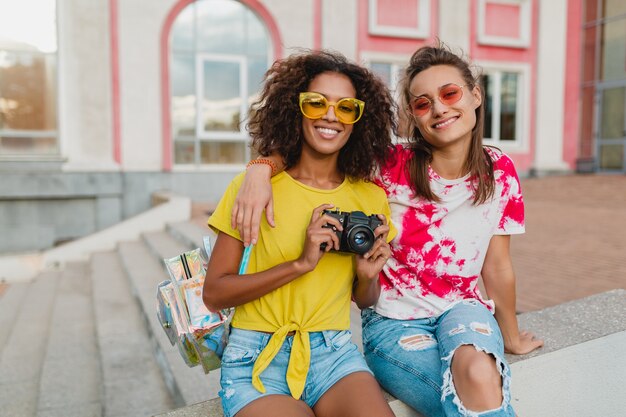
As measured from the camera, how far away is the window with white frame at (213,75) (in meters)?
10.9

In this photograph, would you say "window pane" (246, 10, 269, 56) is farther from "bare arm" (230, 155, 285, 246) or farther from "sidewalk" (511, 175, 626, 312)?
"bare arm" (230, 155, 285, 246)

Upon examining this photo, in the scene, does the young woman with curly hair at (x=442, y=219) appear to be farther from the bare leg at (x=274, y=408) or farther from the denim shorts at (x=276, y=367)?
the bare leg at (x=274, y=408)

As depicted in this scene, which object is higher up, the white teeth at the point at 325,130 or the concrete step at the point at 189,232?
the white teeth at the point at 325,130

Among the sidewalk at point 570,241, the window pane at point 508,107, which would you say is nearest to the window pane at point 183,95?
the sidewalk at point 570,241

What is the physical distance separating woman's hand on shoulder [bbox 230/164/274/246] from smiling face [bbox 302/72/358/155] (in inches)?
9.8

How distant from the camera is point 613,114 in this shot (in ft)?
47.9

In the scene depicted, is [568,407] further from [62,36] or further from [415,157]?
[62,36]

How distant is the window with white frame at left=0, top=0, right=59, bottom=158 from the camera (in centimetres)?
978

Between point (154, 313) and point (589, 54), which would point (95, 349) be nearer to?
point (154, 313)

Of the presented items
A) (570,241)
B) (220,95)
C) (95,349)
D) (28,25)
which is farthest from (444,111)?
(28,25)

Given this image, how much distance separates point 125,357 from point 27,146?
24.5 ft

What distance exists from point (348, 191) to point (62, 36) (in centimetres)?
975

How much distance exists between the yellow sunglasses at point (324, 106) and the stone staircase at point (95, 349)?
1.85 metres

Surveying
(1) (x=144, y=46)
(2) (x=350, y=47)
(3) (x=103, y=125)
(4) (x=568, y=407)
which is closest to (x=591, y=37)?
(2) (x=350, y=47)
